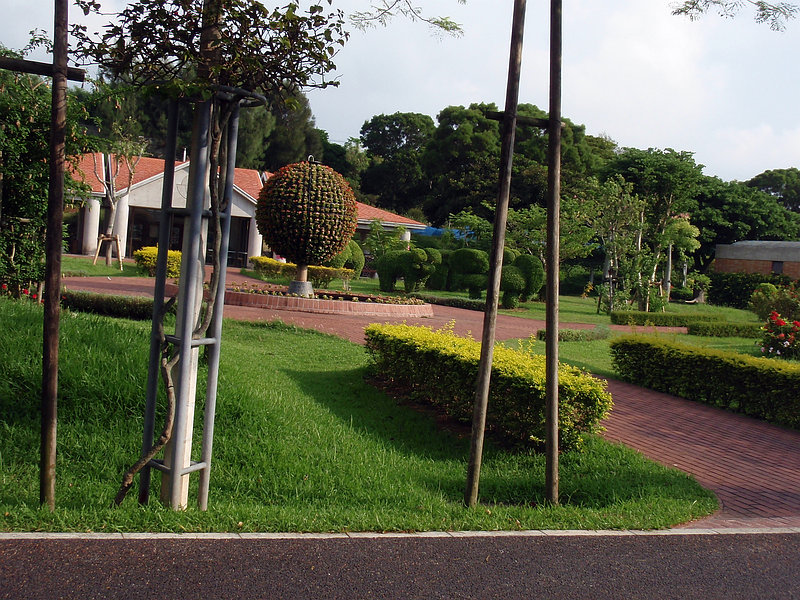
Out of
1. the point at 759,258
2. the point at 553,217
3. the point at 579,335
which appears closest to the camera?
the point at 553,217

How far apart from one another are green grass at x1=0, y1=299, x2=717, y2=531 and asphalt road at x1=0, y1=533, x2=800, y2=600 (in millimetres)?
294

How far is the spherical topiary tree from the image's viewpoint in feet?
51.9

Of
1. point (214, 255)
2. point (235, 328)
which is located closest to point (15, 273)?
point (235, 328)

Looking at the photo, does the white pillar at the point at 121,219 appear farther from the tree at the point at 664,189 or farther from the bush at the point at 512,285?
the tree at the point at 664,189

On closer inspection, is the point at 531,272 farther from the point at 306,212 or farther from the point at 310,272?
Answer: the point at 306,212

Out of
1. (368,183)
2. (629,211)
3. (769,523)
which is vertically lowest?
(769,523)

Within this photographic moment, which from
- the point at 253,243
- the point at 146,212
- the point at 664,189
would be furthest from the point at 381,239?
the point at 664,189

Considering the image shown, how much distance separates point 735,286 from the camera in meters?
38.3

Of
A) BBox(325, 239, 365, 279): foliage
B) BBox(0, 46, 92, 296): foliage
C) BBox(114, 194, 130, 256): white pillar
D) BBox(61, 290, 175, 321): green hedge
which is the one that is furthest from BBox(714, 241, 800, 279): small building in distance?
BBox(0, 46, 92, 296): foliage

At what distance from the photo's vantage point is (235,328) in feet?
39.9

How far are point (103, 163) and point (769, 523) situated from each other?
3111 centimetres

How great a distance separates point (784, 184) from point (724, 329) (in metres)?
52.2

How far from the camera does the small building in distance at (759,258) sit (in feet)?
131

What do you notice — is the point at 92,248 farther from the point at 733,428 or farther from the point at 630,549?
the point at 630,549
